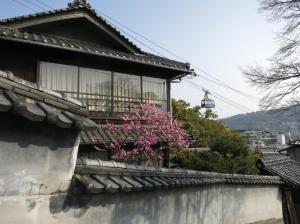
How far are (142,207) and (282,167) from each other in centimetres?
1551

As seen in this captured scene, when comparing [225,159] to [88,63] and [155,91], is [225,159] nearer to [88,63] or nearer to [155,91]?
[155,91]

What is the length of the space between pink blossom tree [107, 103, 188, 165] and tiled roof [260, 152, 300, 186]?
492cm

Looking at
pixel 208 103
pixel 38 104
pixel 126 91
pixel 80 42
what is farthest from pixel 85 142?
pixel 208 103

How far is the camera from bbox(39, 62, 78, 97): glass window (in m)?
15.4

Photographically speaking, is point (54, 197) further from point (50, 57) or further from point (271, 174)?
point (271, 174)

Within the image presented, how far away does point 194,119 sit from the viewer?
3203cm

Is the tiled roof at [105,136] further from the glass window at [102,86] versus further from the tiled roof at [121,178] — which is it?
the tiled roof at [121,178]

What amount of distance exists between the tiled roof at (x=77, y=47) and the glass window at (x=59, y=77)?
3.55 feet

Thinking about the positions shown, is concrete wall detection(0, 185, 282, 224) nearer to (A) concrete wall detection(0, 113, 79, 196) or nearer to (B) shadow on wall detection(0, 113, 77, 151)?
(A) concrete wall detection(0, 113, 79, 196)

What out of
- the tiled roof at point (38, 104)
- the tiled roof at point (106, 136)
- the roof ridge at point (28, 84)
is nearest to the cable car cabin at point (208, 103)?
the tiled roof at point (106, 136)

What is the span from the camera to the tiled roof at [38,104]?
416 cm

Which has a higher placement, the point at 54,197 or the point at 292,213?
the point at 54,197

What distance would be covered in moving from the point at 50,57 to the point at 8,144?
38.1ft

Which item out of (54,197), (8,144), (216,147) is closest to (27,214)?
(54,197)
